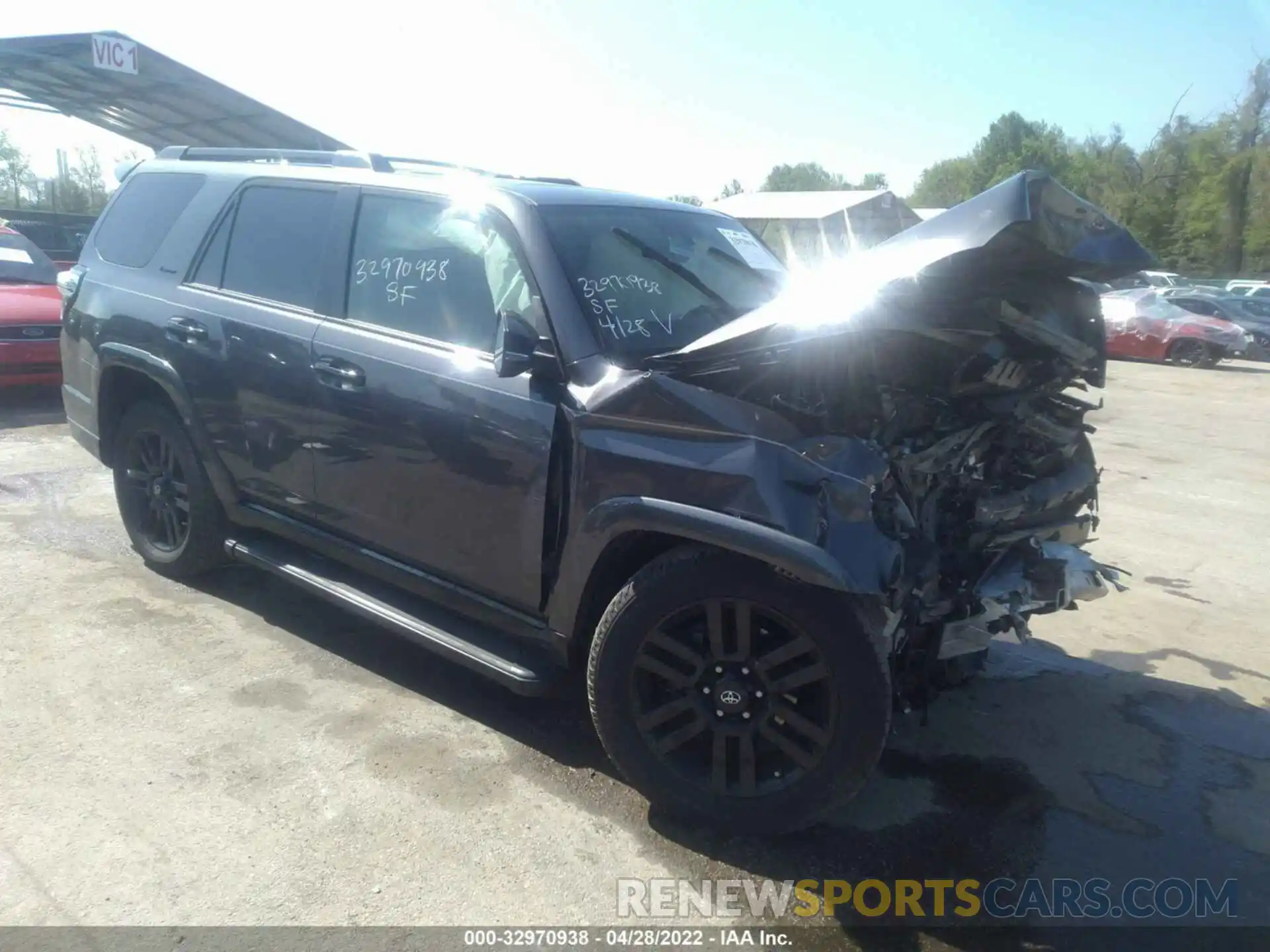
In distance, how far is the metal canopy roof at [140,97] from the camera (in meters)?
14.7

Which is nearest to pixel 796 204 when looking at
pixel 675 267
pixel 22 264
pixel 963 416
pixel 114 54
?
pixel 114 54

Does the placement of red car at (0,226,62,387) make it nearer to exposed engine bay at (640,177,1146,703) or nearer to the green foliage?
exposed engine bay at (640,177,1146,703)

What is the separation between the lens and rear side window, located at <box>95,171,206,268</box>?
4859 mm

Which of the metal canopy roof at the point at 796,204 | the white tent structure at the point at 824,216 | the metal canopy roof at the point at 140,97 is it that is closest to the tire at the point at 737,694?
the metal canopy roof at the point at 140,97

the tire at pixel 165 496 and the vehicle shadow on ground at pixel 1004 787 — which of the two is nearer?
the vehicle shadow on ground at pixel 1004 787

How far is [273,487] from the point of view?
13.9 ft

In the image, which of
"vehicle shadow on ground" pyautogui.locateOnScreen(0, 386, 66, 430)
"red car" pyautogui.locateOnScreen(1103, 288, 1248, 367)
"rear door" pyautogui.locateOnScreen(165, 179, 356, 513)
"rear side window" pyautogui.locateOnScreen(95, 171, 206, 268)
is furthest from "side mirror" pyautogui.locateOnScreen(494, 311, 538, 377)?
"red car" pyautogui.locateOnScreen(1103, 288, 1248, 367)

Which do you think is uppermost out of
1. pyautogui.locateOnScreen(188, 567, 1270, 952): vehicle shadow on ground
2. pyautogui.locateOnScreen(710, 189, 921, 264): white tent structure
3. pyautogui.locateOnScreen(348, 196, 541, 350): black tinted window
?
pyautogui.locateOnScreen(710, 189, 921, 264): white tent structure

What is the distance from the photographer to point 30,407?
9.35 m

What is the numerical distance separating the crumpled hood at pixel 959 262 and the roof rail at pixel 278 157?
6.34 ft

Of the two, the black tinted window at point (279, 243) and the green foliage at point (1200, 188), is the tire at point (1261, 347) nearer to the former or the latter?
the black tinted window at point (279, 243)

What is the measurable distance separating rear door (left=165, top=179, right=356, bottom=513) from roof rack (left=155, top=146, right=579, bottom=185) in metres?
0.18

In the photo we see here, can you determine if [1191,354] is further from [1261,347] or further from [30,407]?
[30,407]

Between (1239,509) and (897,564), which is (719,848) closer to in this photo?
(897,564)
